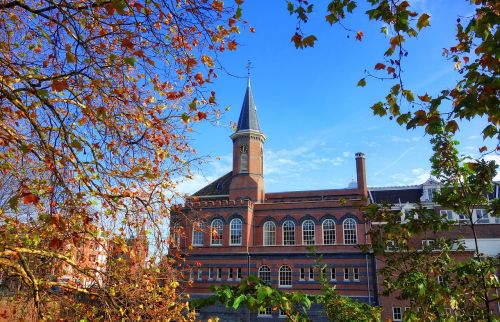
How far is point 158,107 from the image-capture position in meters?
6.80

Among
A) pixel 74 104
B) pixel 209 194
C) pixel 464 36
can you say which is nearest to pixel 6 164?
pixel 74 104

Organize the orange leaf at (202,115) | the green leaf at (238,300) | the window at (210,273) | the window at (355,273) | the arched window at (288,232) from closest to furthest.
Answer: the green leaf at (238,300) → the orange leaf at (202,115) → the window at (355,273) → the window at (210,273) → the arched window at (288,232)

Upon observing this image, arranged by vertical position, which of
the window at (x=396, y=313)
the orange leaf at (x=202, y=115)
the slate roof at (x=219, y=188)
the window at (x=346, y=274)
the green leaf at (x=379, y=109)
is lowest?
the window at (x=396, y=313)

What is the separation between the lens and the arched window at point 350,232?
33.3 meters

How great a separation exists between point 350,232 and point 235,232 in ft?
32.9

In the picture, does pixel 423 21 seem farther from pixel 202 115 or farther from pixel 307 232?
pixel 307 232

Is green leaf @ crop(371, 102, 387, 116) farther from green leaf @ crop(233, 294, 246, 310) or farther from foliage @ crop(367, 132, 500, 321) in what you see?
green leaf @ crop(233, 294, 246, 310)

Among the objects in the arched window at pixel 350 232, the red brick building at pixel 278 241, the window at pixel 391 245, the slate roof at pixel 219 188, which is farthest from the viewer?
the slate roof at pixel 219 188

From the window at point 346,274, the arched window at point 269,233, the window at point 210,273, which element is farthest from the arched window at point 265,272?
the window at point 346,274

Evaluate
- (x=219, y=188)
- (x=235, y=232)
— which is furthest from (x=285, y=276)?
(x=219, y=188)

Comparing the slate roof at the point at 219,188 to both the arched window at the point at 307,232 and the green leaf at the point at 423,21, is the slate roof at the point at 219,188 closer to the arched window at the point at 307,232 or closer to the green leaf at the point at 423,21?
the arched window at the point at 307,232

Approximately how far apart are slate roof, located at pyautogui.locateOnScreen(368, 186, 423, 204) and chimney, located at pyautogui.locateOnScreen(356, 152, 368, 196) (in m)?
2.54

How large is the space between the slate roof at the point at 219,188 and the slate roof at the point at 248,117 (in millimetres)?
5752

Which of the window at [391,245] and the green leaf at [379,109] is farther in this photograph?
the window at [391,245]
